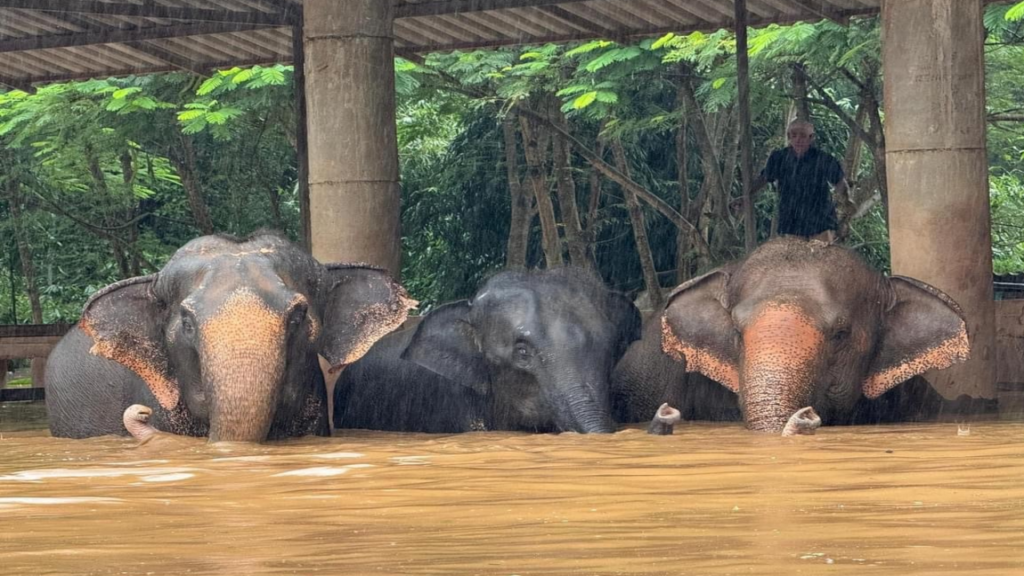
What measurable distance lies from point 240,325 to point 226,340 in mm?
95

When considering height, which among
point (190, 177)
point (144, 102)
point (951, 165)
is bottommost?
point (951, 165)

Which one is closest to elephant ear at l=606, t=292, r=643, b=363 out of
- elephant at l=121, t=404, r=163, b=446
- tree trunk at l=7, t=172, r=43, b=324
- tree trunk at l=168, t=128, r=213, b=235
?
elephant at l=121, t=404, r=163, b=446

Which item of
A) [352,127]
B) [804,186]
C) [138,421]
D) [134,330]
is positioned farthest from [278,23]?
[138,421]

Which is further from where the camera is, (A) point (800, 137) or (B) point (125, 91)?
(B) point (125, 91)

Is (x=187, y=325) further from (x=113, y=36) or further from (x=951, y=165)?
(x=113, y=36)

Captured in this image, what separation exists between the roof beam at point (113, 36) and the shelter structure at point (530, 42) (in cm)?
1

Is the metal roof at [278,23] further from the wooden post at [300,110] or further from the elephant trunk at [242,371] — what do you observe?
the elephant trunk at [242,371]

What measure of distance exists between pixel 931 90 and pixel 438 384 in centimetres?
316

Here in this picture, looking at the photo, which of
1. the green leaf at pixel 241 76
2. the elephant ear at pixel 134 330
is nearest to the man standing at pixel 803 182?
the elephant ear at pixel 134 330

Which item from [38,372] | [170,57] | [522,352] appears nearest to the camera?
[522,352]

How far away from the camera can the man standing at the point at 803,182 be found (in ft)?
37.9

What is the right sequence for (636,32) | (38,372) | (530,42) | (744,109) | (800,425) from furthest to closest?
(38,372) → (530,42) → (636,32) → (744,109) → (800,425)

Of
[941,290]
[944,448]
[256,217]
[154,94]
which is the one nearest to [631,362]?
[941,290]

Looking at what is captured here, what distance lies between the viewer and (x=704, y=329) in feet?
29.9
